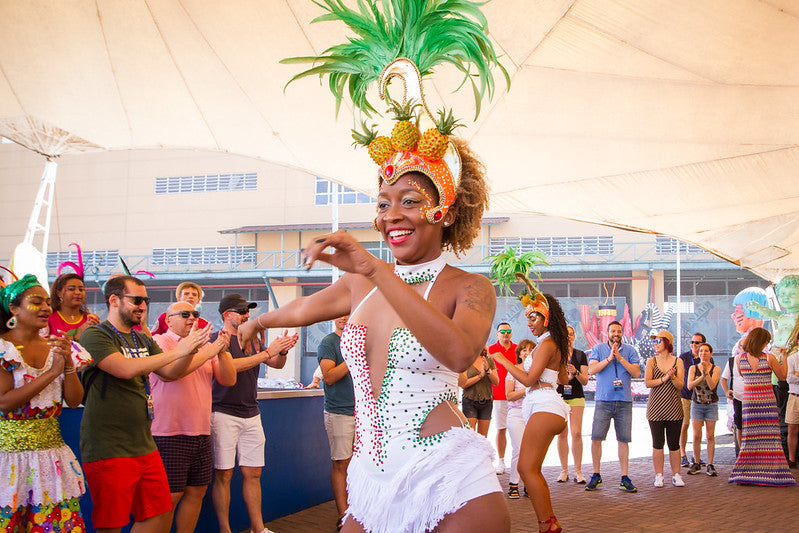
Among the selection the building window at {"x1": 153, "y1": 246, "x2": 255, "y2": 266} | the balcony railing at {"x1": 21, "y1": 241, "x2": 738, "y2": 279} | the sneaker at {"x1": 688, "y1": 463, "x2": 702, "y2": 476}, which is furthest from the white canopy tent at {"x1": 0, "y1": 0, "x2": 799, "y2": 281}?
the building window at {"x1": 153, "y1": 246, "x2": 255, "y2": 266}

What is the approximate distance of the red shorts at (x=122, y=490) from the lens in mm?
4000

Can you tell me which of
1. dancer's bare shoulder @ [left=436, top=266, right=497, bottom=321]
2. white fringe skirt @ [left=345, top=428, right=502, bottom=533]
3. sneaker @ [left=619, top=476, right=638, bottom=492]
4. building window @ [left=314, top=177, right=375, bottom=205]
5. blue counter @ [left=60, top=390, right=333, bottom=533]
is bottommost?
sneaker @ [left=619, top=476, right=638, bottom=492]

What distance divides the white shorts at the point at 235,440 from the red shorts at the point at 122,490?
4.57 ft

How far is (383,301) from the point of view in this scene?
2426 mm

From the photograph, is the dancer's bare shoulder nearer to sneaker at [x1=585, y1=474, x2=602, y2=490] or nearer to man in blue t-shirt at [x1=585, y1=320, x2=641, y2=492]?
sneaker at [x1=585, y1=474, x2=602, y2=490]

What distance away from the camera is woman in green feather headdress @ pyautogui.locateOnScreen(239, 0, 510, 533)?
210 cm

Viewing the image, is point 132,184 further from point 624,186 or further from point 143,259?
point 624,186

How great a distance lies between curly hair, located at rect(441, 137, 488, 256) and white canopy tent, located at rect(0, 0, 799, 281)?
16.5ft

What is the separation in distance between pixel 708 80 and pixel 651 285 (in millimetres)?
18315

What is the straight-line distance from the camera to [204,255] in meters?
27.6

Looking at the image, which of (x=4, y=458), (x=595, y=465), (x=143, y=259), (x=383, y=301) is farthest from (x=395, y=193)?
(x=143, y=259)

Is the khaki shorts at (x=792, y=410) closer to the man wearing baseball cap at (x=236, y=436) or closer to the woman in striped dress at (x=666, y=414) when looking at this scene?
the woman in striped dress at (x=666, y=414)

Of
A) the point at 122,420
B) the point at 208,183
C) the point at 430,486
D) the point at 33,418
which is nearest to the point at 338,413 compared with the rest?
the point at 122,420

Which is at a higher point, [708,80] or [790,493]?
[708,80]
